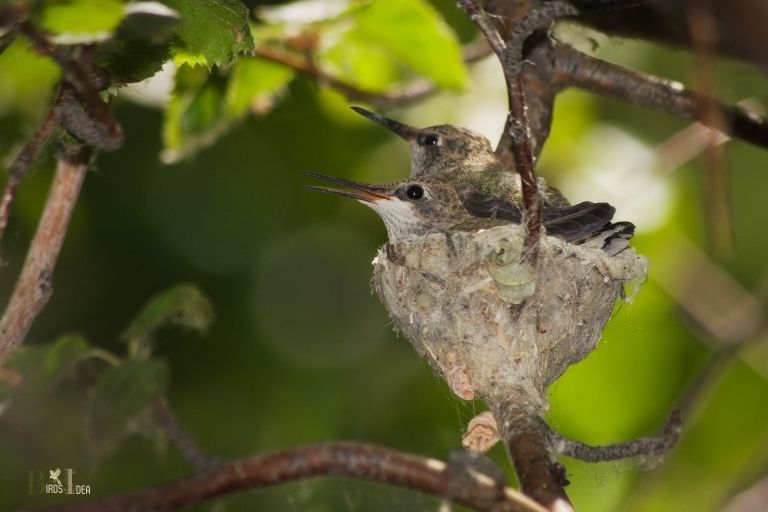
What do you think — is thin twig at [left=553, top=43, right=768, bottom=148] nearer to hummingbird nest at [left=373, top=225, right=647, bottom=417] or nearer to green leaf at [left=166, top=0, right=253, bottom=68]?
hummingbird nest at [left=373, top=225, right=647, bottom=417]

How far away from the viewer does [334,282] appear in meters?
7.13

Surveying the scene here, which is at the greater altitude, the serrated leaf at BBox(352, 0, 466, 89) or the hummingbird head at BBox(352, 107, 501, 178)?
the serrated leaf at BBox(352, 0, 466, 89)

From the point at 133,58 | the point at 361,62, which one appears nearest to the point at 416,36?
the point at 361,62

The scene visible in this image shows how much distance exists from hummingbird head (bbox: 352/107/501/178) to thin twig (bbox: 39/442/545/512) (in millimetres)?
3216

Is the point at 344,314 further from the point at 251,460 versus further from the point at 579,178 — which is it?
the point at 251,460

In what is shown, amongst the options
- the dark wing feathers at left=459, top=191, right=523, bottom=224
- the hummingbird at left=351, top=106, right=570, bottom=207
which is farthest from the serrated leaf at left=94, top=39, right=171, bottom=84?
the hummingbird at left=351, top=106, right=570, bottom=207

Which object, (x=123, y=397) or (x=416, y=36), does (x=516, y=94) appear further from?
(x=416, y=36)

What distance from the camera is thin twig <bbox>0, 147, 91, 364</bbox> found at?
2332mm

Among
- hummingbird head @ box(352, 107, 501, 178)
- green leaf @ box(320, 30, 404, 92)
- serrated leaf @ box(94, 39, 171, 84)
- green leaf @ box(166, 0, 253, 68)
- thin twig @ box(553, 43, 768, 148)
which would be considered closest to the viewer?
serrated leaf @ box(94, 39, 171, 84)

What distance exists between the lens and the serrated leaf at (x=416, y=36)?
3.99m

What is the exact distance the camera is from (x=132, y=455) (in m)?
5.69

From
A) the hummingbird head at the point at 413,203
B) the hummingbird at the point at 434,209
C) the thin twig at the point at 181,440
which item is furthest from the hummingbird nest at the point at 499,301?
the thin twig at the point at 181,440

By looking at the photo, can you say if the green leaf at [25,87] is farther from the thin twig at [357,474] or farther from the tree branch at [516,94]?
the thin twig at [357,474]

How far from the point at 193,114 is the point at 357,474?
265 cm
